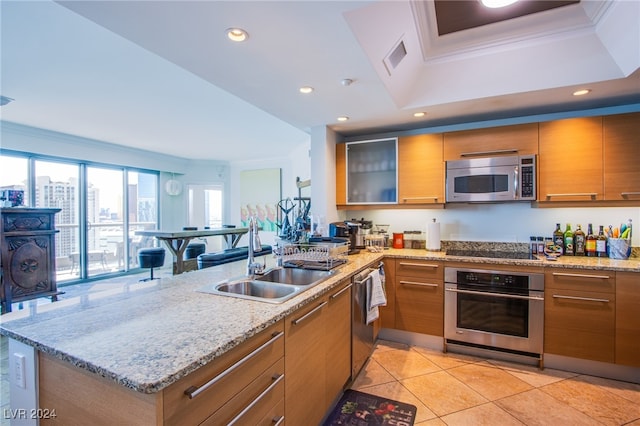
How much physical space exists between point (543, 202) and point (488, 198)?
1.50 ft

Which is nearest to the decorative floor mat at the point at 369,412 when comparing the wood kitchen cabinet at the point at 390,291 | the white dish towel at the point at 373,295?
the white dish towel at the point at 373,295

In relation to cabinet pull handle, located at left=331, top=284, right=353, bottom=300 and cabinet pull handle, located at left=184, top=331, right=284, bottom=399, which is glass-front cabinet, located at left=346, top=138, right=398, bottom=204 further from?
cabinet pull handle, located at left=184, top=331, right=284, bottom=399

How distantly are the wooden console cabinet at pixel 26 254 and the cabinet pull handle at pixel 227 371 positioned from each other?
12.1 feet

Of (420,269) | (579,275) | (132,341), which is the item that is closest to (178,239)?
(420,269)

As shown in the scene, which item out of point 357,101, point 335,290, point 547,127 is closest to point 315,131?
point 357,101

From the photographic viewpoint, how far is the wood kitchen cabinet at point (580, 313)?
2.27 metres

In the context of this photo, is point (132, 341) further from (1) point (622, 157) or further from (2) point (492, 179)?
(1) point (622, 157)

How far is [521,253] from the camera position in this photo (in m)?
2.91

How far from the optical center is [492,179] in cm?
281

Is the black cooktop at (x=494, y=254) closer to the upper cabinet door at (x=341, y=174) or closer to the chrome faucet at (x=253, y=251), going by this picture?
the upper cabinet door at (x=341, y=174)

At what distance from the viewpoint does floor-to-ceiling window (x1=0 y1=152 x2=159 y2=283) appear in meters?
4.73

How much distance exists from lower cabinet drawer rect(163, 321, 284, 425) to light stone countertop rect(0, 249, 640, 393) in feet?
0.18

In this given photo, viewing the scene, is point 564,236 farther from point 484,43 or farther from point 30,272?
point 30,272

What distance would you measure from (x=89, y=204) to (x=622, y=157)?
24.7 ft
